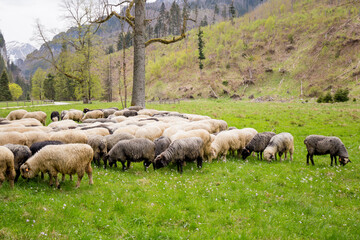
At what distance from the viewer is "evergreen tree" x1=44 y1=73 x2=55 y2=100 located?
74188 mm

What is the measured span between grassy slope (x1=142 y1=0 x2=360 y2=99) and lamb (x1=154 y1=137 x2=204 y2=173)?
148ft

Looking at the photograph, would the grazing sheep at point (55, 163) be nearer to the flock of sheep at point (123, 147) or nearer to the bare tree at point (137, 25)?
the flock of sheep at point (123, 147)

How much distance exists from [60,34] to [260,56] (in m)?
63.8

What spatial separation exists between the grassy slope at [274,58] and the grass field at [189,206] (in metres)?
44.5

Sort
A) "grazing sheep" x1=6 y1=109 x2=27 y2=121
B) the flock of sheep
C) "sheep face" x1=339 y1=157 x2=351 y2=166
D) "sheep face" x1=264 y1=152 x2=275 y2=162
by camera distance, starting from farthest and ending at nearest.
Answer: "grazing sheep" x1=6 y1=109 x2=27 y2=121 < "sheep face" x1=264 y1=152 x2=275 y2=162 < "sheep face" x1=339 y1=157 x2=351 y2=166 < the flock of sheep

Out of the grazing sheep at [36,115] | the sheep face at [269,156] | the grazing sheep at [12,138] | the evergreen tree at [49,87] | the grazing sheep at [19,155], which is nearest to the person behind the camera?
the grazing sheep at [19,155]

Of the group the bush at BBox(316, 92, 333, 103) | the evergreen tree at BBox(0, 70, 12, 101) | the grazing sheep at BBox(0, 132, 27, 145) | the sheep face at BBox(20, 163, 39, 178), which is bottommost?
the sheep face at BBox(20, 163, 39, 178)

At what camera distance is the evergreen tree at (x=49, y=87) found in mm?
74188

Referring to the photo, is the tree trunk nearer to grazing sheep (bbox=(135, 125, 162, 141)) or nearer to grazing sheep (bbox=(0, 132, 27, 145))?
grazing sheep (bbox=(135, 125, 162, 141))

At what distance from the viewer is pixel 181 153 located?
887cm

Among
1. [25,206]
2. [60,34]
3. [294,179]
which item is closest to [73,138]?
[25,206]

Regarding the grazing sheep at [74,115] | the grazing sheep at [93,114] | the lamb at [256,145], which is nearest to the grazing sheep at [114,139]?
the lamb at [256,145]

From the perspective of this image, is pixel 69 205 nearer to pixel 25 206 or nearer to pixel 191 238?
pixel 25 206

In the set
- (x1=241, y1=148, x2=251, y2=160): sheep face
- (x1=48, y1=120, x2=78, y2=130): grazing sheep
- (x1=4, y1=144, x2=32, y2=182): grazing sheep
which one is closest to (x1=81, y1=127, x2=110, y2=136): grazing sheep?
(x1=48, y1=120, x2=78, y2=130): grazing sheep
